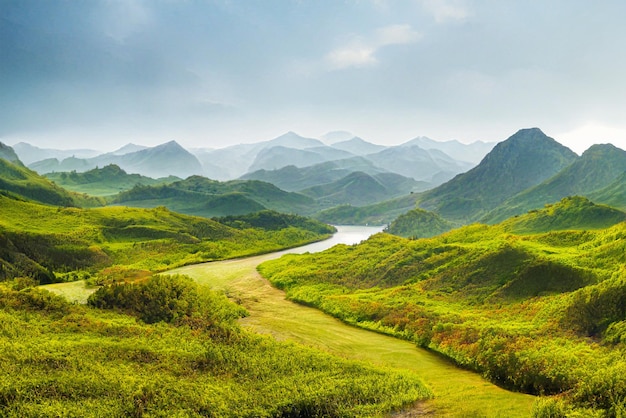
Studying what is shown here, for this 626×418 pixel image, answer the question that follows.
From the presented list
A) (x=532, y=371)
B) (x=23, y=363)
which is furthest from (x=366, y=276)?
(x=23, y=363)

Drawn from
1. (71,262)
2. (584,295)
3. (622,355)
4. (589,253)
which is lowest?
(71,262)

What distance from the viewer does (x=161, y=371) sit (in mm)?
25625

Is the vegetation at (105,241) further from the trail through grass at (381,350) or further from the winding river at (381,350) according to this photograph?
the trail through grass at (381,350)

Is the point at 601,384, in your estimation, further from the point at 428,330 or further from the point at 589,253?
the point at 589,253

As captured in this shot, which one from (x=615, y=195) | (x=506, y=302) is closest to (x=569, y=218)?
(x=506, y=302)

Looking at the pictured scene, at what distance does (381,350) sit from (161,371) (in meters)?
19.1

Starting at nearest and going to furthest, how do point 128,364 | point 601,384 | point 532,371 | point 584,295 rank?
point 601,384, point 128,364, point 532,371, point 584,295

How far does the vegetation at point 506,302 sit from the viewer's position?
27688mm

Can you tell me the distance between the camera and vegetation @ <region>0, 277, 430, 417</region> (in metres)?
21.9

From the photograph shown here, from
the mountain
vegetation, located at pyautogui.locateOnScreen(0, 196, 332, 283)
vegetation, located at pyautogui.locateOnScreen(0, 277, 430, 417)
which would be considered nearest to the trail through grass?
vegetation, located at pyautogui.locateOnScreen(0, 277, 430, 417)

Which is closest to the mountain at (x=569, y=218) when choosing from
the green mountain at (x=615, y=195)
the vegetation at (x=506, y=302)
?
the vegetation at (x=506, y=302)

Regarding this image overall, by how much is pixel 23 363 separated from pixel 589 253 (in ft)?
177

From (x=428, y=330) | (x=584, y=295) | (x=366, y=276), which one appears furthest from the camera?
(x=366, y=276)

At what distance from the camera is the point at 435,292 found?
5378 centimetres
